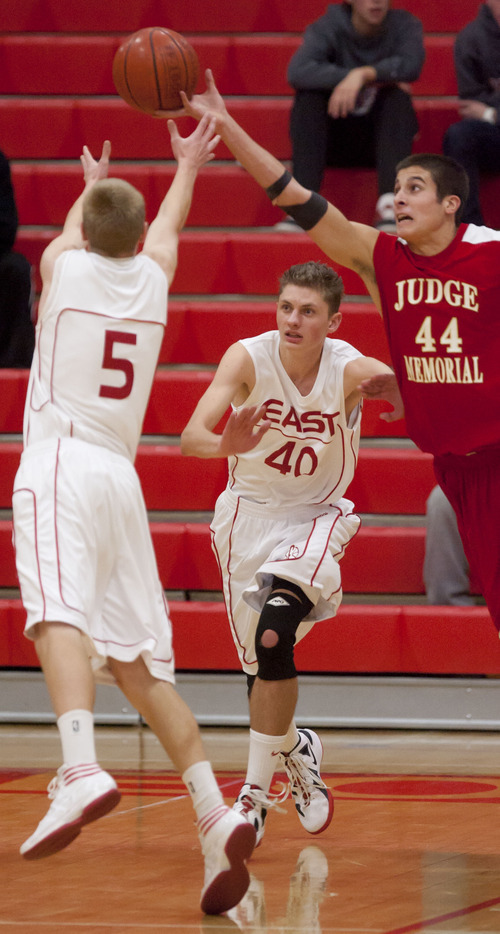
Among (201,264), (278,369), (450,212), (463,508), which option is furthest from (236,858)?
(201,264)

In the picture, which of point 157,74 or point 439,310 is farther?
point 157,74

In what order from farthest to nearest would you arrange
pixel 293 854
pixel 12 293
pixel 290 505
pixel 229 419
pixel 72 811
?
pixel 12 293 → pixel 290 505 → pixel 293 854 → pixel 229 419 → pixel 72 811

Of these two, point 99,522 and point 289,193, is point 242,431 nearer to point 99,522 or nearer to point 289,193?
point 99,522

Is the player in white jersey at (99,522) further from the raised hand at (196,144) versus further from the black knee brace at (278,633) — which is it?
the black knee brace at (278,633)

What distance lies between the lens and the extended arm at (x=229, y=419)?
368cm

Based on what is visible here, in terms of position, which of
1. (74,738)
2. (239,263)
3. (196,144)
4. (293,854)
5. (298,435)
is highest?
(196,144)

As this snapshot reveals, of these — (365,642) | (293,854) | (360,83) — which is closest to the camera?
(293,854)

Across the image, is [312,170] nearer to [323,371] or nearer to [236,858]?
[323,371]

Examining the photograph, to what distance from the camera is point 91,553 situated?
3.41 meters

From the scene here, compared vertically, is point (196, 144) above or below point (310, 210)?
above

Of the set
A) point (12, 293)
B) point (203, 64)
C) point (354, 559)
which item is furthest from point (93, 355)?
point (203, 64)

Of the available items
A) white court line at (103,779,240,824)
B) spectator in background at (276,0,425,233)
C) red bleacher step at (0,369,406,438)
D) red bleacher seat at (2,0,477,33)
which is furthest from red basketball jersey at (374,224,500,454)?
red bleacher seat at (2,0,477,33)

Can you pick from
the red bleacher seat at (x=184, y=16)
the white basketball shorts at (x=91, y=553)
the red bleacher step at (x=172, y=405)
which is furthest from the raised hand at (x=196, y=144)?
the red bleacher seat at (x=184, y=16)

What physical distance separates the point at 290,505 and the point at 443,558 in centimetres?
232
